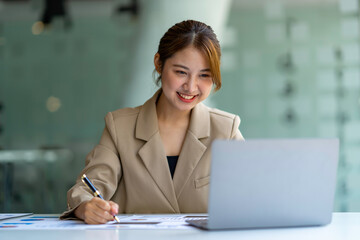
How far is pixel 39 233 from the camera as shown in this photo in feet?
4.55

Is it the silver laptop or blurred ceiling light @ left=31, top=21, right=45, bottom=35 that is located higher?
blurred ceiling light @ left=31, top=21, right=45, bottom=35

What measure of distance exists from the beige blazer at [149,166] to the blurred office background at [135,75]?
9.01ft

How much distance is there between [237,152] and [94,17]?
4.27m

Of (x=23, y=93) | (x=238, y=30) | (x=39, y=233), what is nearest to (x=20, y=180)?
(x=23, y=93)

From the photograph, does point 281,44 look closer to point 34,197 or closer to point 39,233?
point 34,197

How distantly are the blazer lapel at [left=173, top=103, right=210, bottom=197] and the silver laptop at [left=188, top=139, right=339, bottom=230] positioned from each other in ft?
2.54

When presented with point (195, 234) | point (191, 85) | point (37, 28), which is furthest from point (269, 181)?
point (37, 28)

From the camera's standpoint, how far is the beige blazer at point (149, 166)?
213 cm

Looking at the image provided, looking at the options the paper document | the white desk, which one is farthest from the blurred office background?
the white desk

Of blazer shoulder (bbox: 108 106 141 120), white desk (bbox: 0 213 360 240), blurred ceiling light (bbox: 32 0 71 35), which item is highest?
blurred ceiling light (bbox: 32 0 71 35)

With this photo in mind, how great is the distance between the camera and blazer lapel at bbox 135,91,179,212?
2.13 metres

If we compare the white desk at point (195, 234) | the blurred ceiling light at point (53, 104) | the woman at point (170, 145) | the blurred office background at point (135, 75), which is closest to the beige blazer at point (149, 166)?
the woman at point (170, 145)

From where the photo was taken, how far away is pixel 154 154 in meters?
2.18

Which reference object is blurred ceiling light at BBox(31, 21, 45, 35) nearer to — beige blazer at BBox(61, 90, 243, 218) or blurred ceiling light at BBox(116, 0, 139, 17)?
blurred ceiling light at BBox(116, 0, 139, 17)
